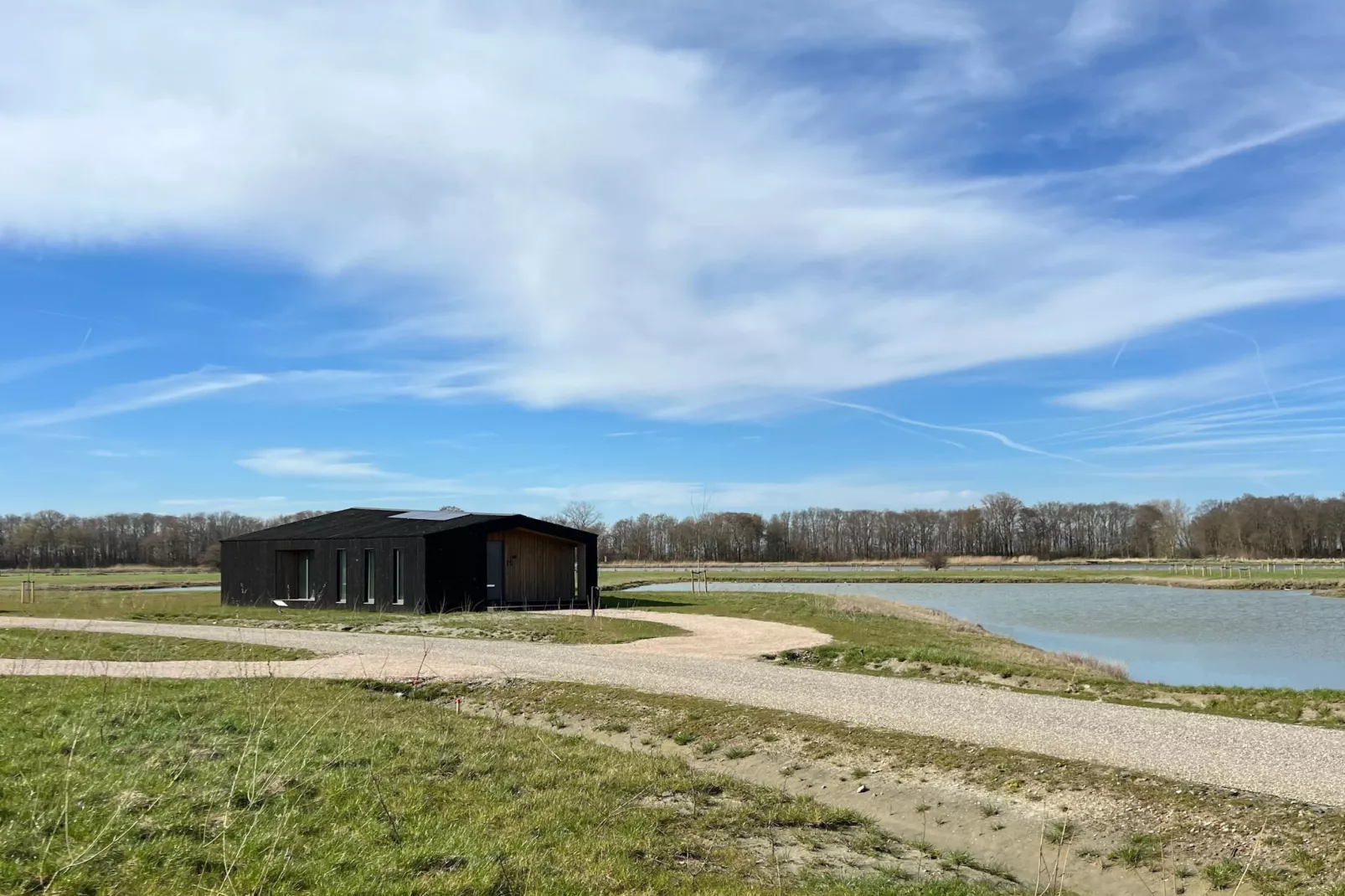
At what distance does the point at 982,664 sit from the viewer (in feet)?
46.3

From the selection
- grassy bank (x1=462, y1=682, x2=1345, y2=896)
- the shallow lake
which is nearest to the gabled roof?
the shallow lake

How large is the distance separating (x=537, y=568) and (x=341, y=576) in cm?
596

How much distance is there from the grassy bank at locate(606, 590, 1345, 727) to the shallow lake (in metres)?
2.20

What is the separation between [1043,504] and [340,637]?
315ft

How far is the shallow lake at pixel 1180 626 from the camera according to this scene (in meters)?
17.5

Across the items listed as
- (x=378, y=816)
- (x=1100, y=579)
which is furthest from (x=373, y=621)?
(x=1100, y=579)

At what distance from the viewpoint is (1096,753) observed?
324 inches

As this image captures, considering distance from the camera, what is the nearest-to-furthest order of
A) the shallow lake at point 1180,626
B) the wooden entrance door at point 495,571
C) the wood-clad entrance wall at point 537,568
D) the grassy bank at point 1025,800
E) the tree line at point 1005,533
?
the grassy bank at point 1025,800 < the shallow lake at point 1180,626 < the wooden entrance door at point 495,571 < the wood-clad entrance wall at point 537,568 < the tree line at point 1005,533

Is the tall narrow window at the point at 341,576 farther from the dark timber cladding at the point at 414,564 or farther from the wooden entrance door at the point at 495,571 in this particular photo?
the wooden entrance door at the point at 495,571

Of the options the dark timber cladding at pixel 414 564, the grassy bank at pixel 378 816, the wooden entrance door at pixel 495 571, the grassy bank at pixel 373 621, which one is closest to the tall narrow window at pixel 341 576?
the dark timber cladding at pixel 414 564

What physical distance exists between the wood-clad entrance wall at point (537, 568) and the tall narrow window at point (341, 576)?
4536 mm

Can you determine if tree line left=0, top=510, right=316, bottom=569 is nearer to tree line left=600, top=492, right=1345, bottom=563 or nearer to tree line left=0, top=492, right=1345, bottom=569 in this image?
tree line left=0, top=492, right=1345, bottom=569

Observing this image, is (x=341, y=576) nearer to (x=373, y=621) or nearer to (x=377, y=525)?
(x=377, y=525)

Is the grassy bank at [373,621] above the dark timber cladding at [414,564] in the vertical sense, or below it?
below
